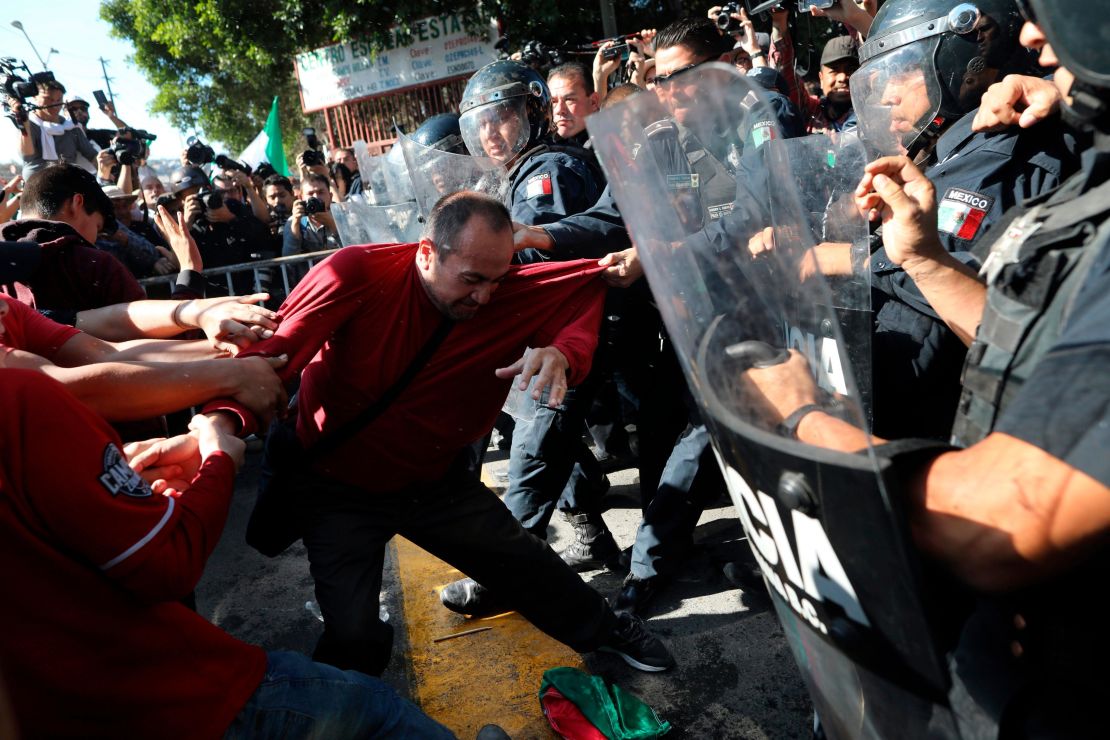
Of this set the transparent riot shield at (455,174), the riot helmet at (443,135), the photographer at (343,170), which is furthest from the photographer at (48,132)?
the transparent riot shield at (455,174)

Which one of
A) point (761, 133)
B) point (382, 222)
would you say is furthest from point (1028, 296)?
point (382, 222)

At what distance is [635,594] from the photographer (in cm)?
304

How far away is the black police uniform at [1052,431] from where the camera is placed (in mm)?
840

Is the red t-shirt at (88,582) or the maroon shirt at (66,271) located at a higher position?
the maroon shirt at (66,271)

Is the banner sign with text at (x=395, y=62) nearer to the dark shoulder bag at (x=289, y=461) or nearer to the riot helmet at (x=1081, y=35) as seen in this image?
the dark shoulder bag at (x=289, y=461)

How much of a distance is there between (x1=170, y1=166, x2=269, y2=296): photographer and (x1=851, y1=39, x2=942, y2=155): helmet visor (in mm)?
5280

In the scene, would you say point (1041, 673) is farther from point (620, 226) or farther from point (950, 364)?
point (620, 226)

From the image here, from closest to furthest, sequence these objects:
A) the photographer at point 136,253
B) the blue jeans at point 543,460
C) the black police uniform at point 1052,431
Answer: the black police uniform at point 1052,431, the blue jeans at point 543,460, the photographer at point 136,253

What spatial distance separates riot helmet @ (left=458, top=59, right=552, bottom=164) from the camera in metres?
3.75

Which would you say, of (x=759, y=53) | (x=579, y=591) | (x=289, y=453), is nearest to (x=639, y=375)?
(x=579, y=591)

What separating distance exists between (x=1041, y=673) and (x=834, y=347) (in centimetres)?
52

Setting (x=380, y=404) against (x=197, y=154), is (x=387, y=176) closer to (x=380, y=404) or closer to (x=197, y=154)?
(x=380, y=404)

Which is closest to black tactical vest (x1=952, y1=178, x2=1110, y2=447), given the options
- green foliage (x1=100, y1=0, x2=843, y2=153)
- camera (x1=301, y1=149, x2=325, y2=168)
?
camera (x1=301, y1=149, x2=325, y2=168)

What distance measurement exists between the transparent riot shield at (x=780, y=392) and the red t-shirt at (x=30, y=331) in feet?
6.14
